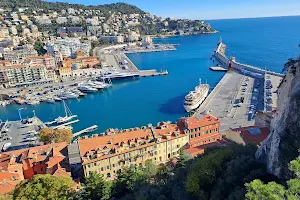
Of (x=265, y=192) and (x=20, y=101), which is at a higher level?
(x=265, y=192)

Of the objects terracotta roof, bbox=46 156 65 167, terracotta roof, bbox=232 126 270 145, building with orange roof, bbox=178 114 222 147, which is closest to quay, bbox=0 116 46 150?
terracotta roof, bbox=46 156 65 167

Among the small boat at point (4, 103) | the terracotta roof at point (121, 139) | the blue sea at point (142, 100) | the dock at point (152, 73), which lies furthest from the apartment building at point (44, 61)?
the terracotta roof at point (121, 139)

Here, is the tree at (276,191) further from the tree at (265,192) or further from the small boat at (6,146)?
the small boat at (6,146)

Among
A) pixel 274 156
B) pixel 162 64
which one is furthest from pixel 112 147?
pixel 162 64

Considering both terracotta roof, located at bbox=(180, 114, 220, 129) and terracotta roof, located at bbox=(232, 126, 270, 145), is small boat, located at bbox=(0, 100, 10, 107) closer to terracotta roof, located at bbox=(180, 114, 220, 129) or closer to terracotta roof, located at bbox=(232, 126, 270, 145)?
terracotta roof, located at bbox=(180, 114, 220, 129)

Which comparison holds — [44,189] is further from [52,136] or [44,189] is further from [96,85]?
[96,85]

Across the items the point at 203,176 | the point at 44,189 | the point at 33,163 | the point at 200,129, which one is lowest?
the point at 33,163

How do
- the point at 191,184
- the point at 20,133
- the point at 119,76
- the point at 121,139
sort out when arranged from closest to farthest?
the point at 191,184
the point at 121,139
the point at 20,133
the point at 119,76

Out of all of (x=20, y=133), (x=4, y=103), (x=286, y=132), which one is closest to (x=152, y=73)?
(x=4, y=103)
